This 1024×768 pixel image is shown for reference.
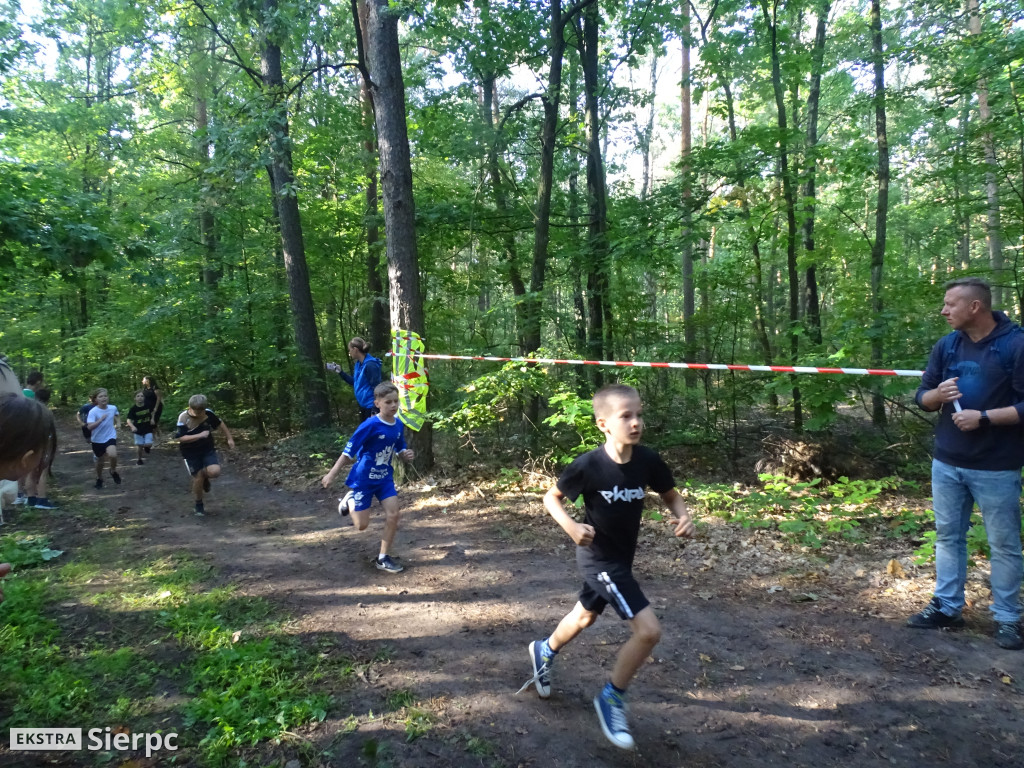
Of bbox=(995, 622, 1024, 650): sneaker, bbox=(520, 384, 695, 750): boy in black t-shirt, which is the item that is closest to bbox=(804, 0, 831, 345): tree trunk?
bbox=(995, 622, 1024, 650): sneaker

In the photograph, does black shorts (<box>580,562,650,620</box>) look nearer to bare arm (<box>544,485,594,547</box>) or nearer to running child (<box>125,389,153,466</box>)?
bare arm (<box>544,485,594,547</box>)

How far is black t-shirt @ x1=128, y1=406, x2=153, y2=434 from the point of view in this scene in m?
11.9

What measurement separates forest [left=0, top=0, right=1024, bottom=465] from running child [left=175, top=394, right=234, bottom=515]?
252cm

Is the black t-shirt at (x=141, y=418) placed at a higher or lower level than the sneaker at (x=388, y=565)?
higher

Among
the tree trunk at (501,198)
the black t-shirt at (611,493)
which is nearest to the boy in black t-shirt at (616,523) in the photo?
the black t-shirt at (611,493)

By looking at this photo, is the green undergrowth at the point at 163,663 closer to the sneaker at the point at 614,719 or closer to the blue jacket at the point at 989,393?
the sneaker at the point at 614,719

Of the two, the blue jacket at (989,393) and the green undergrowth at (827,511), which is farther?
the green undergrowth at (827,511)

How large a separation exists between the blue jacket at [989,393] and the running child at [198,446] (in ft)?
26.3

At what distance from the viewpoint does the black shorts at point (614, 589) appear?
302 centimetres

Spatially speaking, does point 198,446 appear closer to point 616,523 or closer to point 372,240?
point 616,523

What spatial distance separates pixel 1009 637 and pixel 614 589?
287 centimetres

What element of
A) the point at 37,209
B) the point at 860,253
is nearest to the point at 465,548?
the point at 37,209

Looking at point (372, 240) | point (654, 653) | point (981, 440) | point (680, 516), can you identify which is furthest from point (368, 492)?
point (372, 240)

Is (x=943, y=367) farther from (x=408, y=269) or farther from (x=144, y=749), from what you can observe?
(x=408, y=269)
